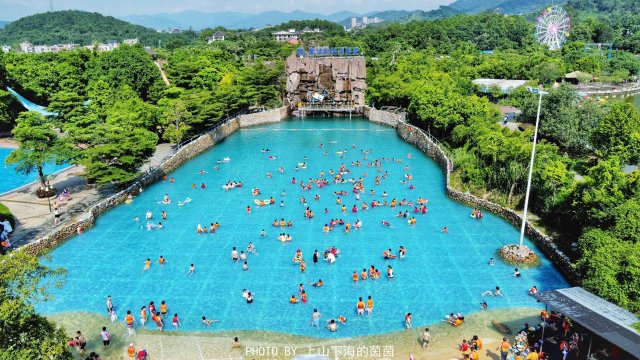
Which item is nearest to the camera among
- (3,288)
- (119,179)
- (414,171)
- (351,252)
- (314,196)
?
(3,288)

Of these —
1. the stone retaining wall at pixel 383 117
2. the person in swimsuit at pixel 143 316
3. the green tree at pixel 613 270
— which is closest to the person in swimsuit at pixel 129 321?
the person in swimsuit at pixel 143 316

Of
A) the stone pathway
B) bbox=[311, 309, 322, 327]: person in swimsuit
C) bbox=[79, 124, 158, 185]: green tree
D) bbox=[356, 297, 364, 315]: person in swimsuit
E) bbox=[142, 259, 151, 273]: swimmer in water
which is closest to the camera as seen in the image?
bbox=[311, 309, 322, 327]: person in swimsuit

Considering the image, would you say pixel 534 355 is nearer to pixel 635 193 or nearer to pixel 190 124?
pixel 635 193

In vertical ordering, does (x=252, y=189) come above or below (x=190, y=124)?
below

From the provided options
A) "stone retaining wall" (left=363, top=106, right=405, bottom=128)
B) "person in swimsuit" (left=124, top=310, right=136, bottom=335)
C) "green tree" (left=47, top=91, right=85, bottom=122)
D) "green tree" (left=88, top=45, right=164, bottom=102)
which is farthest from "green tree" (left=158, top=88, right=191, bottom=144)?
"person in swimsuit" (left=124, top=310, right=136, bottom=335)

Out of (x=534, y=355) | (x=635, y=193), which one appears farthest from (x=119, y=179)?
(x=635, y=193)

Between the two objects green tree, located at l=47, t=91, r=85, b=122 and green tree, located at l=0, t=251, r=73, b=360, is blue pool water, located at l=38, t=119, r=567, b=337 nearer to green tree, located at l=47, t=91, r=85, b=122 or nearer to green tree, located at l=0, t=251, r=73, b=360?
green tree, located at l=0, t=251, r=73, b=360
